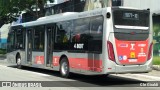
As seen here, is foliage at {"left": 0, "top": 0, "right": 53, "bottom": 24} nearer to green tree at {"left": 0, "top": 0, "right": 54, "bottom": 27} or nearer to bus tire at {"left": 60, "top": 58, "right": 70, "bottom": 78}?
green tree at {"left": 0, "top": 0, "right": 54, "bottom": 27}

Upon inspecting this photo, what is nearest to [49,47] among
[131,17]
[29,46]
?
[29,46]

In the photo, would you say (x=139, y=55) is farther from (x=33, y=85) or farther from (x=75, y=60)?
(x=33, y=85)

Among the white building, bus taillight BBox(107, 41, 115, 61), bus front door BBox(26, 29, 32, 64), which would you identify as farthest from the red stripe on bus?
the white building

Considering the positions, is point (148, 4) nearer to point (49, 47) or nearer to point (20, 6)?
point (49, 47)

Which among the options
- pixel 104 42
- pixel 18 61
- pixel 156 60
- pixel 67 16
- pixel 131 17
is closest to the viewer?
pixel 104 42

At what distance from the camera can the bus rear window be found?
1548cm

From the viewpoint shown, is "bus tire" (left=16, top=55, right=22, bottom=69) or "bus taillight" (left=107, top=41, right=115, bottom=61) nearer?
"bus taillight" (left=107, top=41, right=115, bottom=61)

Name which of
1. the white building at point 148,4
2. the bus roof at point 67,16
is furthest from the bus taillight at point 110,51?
the white building at point 148,4

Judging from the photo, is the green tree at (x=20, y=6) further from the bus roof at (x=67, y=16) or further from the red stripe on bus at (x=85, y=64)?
the red stripe on bus at (x=85, y=64)

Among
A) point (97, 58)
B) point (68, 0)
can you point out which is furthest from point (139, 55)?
point (68, 0)

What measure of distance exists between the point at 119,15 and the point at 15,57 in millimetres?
11457

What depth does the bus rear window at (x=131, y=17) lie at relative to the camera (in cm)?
1548

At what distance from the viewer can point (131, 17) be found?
1579 cm

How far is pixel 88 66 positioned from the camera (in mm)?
16250
